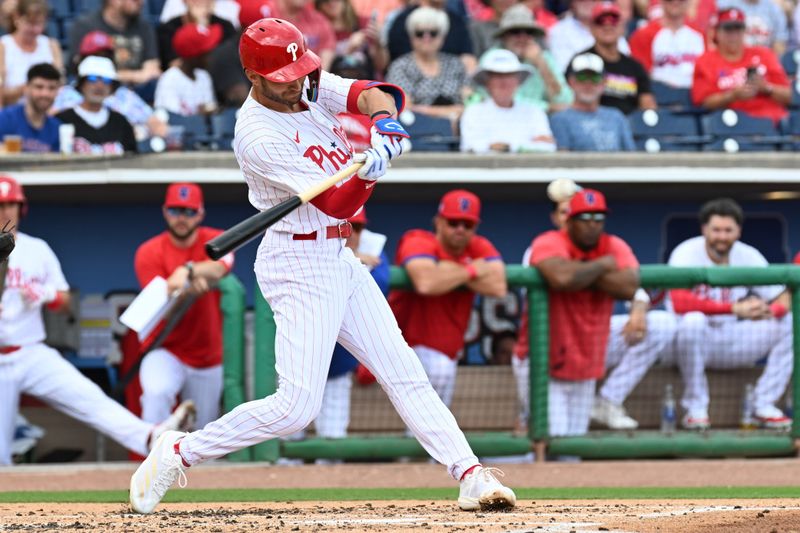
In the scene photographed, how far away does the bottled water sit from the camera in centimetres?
760

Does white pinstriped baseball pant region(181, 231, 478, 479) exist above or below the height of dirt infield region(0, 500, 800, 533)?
above

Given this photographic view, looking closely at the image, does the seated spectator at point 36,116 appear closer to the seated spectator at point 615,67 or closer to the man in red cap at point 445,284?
the man in red cap at point 445,284

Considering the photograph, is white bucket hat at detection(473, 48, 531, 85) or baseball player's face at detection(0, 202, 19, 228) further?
white bucket hat at detection(473, 48, 531, 85)

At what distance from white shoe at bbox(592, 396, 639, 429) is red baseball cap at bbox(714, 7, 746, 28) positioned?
3.06 meters

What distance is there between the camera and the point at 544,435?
7.39 m

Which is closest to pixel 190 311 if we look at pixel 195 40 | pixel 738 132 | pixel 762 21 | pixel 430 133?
pixel 430 133

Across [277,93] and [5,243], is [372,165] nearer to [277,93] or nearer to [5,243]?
[277,93]

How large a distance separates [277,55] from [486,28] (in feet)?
18.5

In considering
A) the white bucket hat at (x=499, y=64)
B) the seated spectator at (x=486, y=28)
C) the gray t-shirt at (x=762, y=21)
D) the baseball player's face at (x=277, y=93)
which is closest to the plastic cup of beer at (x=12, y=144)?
the white bucket hat at (x=499, y=64)

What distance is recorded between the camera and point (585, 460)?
7.65 m

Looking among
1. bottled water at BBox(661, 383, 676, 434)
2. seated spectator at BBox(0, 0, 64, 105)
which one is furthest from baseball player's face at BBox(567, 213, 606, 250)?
seated spectator at BBox(0, 0, 64, 105)

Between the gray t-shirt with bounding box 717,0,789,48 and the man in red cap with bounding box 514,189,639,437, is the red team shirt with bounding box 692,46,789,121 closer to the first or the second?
the gray t-shirt with bounding box 717,0,789,48

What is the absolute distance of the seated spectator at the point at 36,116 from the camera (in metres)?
8.10

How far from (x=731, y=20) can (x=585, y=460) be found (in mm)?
3330
